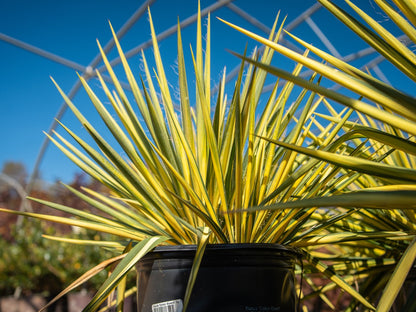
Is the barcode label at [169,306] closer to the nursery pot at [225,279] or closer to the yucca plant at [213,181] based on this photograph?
the nursery pot at [225,279]

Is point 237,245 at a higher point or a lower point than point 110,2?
lower

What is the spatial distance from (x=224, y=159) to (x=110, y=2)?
135 inches

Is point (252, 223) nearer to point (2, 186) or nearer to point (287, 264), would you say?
point (287, 264)

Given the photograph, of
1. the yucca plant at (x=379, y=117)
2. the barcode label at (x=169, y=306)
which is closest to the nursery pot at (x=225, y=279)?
the barcode label at (x=169, y=306)

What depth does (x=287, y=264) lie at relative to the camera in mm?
752

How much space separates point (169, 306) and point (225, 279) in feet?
0.40

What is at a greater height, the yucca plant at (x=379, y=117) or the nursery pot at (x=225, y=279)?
the yucca plant at (x=379, y=117)

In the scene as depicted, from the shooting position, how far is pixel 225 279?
69 centimetres

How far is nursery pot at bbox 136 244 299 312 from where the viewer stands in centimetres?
69

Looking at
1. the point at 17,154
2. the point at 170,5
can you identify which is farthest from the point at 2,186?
the point at 170,5

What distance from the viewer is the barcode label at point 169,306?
712 mm

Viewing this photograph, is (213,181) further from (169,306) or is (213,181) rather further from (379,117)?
(379,117)

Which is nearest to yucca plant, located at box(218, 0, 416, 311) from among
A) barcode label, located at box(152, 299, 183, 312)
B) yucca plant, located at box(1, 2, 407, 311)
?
yucca plant, located at box(1, 2, 407, 311)

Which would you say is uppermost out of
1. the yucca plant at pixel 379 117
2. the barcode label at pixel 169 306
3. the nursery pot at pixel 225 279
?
the yucca plant at pixel 379 117
